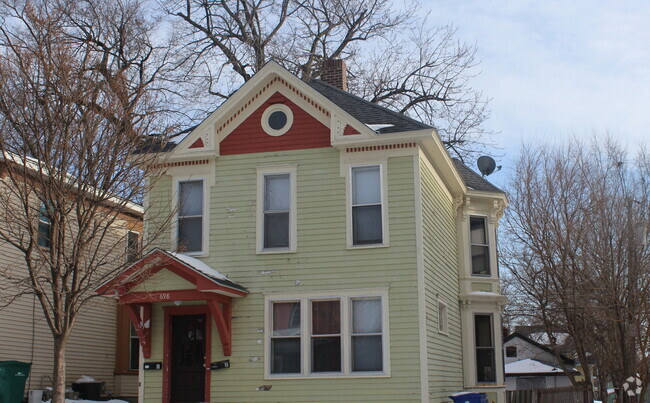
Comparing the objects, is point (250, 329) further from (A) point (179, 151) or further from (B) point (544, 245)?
(B) point (544, 245)

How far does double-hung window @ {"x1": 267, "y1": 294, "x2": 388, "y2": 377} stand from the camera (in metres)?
15.2

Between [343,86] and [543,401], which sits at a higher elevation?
[343,86]

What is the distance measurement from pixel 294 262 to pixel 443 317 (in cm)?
404

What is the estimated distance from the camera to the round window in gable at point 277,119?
16688mm

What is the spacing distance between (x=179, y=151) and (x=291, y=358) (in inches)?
202

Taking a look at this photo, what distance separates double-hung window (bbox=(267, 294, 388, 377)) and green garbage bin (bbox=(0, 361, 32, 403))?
21.1ft

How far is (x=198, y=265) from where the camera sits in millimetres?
15484

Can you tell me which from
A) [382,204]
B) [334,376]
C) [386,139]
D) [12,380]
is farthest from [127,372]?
[386,139]

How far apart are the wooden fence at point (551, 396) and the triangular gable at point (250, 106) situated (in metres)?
14.1

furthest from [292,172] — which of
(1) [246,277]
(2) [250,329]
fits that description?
(2) [250,329]

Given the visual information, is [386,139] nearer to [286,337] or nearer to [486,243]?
[286,337]

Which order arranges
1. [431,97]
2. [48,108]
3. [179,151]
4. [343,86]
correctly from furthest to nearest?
[431,97], [343,86], [179,151], [48,108]

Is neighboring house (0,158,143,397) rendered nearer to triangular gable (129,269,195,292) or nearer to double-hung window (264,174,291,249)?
triangular gable (129,269,195,292)

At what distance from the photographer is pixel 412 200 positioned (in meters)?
15.6
